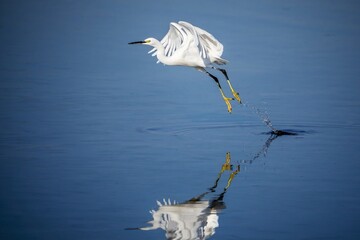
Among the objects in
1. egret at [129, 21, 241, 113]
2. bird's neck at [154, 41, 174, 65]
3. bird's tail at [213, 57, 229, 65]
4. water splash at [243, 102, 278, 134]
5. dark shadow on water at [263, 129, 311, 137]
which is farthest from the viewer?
bird's tail at [213, 57, 229, 65]

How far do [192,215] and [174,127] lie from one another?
3889 millimetres

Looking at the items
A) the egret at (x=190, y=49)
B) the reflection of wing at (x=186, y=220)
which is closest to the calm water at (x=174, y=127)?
the reflection of wing at (x=186, y=220)

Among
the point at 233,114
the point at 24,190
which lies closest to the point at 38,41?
the point at 233,114

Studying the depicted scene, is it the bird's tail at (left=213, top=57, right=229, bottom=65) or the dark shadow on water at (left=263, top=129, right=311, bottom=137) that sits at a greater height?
the bird's tail at (left=213, top=57, right=229, bottom=65)

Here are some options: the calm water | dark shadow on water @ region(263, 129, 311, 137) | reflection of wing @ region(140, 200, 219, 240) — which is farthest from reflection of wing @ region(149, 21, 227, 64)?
reflection of wing @ region(140, 200, 219, 240)

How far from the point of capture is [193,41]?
12773 millimetres

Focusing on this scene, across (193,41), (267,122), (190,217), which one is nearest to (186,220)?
(190,217)

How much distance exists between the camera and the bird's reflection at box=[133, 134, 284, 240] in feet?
26.4

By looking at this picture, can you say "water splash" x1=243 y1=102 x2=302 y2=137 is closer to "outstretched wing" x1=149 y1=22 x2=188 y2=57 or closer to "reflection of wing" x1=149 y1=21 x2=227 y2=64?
"reflection of wing" x1=149 y1=21 x2=227 y2=64

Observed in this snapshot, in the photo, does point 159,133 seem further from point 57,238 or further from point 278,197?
point 57,238

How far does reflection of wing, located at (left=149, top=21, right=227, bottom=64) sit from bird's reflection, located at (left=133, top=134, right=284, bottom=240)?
364cm

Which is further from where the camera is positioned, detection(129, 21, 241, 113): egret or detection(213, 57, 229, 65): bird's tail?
detection(213, 57, 229, 65): bird's tail

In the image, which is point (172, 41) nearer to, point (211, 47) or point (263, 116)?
point (211, 47)

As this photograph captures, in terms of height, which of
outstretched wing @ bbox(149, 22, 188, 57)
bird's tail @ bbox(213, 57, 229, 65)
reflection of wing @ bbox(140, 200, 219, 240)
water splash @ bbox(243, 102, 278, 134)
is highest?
outstretched wing @ bbox(149, 22, 188, 57)
